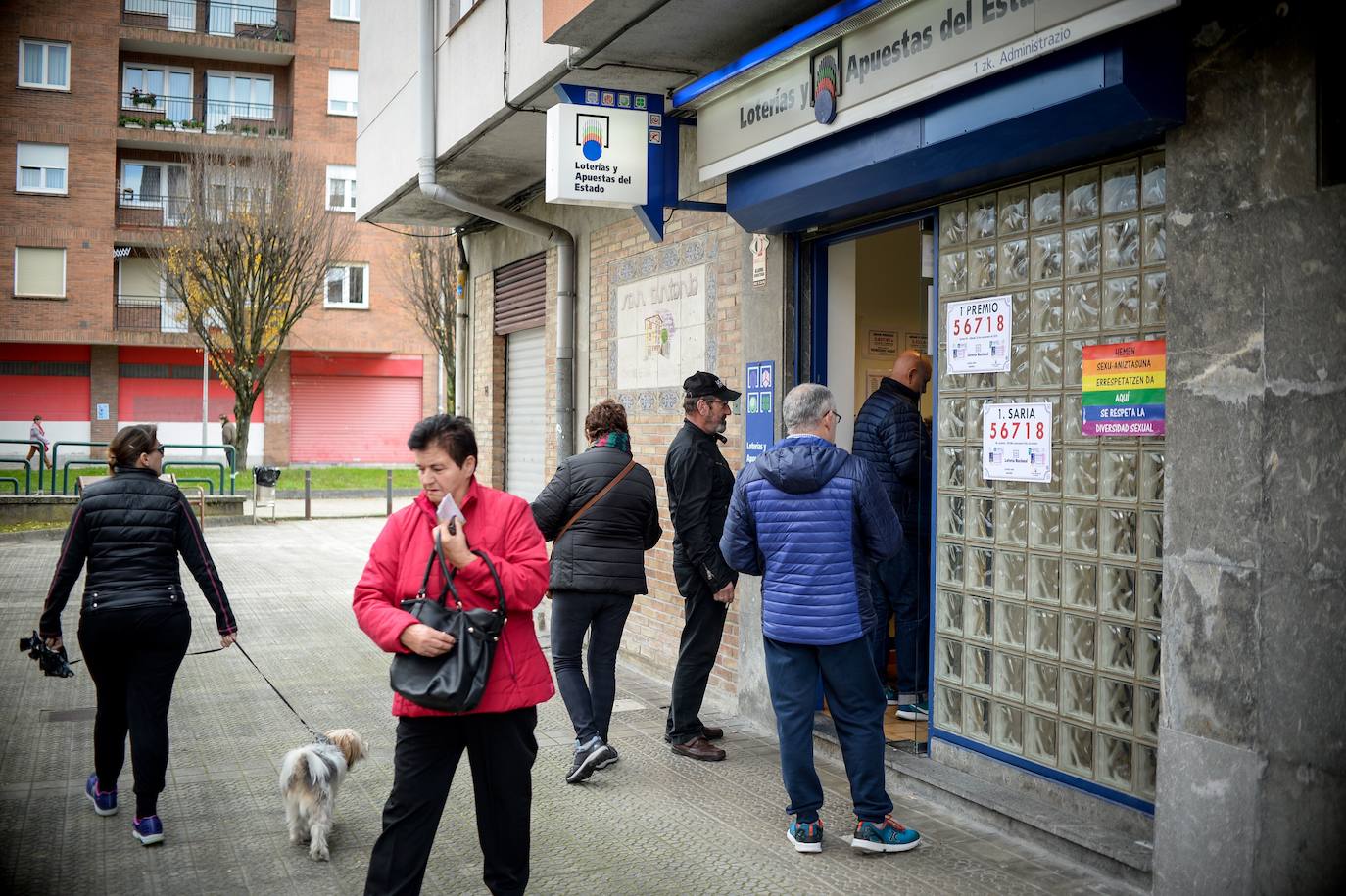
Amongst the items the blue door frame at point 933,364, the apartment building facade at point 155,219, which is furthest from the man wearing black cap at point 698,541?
the apartment building facade at point 155,219

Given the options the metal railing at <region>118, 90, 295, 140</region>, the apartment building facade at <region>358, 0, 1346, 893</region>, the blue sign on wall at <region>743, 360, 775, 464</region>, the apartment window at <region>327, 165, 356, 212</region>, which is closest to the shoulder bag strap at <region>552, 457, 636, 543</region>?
the blue sign on wall at <region>743, 360, 775, 464</region>

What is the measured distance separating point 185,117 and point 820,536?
136ft

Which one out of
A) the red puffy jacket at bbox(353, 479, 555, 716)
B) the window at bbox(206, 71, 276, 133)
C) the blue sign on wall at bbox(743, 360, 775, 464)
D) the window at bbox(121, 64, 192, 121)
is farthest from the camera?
the window at bbox(206, 71, 276, 133)

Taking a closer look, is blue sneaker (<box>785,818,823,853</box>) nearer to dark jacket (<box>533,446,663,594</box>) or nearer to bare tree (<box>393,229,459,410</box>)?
dark jacket (<box>533,446,663,594</box>)

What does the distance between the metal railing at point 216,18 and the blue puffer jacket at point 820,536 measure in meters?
40.4

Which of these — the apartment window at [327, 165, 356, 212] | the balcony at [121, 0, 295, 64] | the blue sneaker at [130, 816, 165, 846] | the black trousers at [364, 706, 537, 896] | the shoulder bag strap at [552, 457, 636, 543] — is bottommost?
the blue sneaker at [130, 816, 165, 846]

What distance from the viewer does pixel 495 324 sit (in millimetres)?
12883

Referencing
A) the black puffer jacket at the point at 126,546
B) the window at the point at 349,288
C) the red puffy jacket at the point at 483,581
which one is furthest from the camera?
the window at the point at 349,288

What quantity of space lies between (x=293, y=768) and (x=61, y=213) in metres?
38.9

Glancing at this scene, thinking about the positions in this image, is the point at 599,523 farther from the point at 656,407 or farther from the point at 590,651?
the point at 656,407

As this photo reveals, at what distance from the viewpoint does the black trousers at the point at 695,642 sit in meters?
6.47

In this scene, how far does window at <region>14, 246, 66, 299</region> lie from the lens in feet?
124

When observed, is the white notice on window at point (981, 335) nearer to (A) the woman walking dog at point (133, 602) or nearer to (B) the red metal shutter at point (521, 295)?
(A) the woman walking dog at point (133, 602)

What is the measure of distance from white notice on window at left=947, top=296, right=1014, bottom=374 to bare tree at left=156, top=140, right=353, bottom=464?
27.7 m
